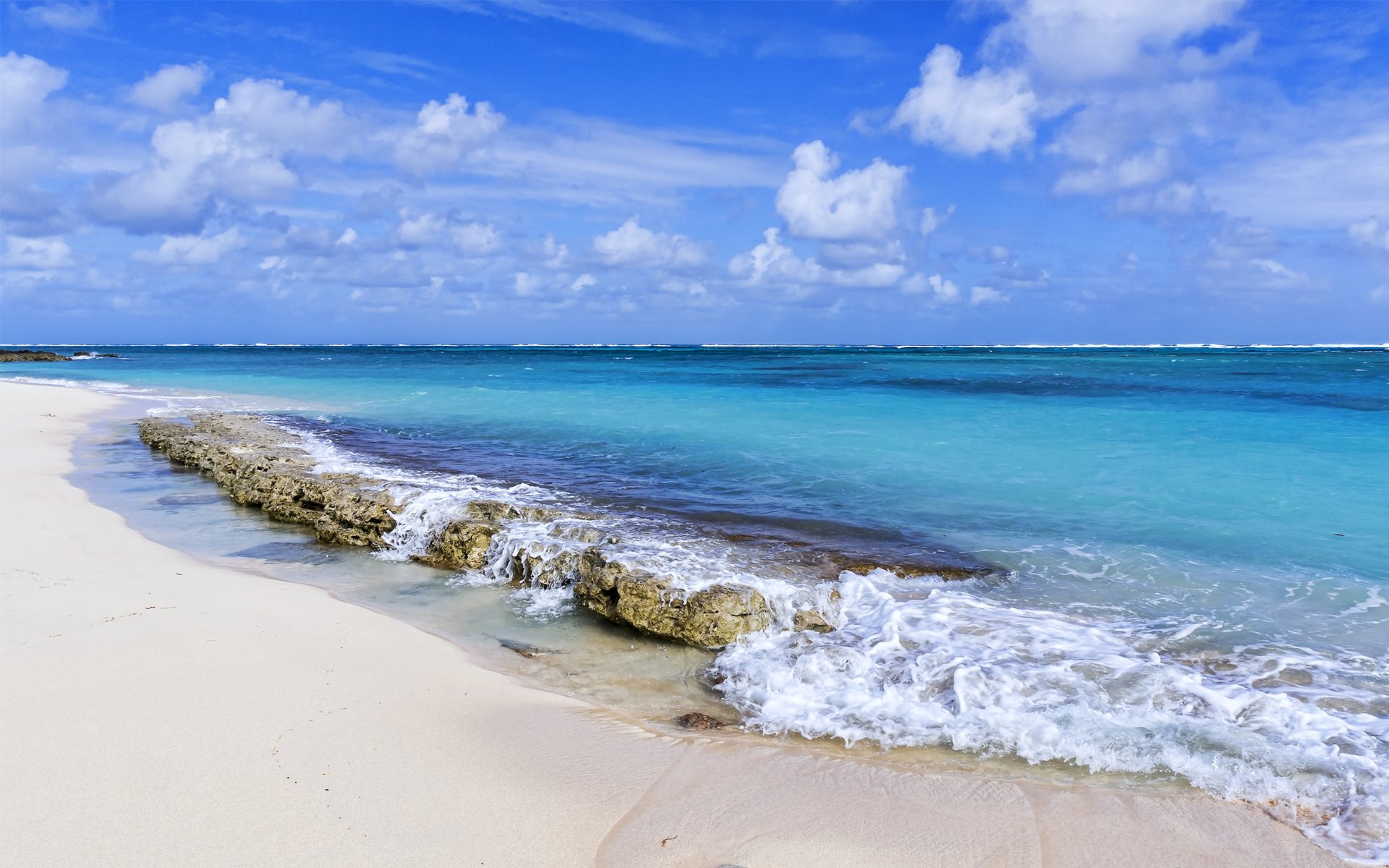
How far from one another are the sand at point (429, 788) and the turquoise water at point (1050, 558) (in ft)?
1.69

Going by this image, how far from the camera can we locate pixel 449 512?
8.09 m

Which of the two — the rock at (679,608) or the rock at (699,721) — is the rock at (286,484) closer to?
the rock at (679,608)

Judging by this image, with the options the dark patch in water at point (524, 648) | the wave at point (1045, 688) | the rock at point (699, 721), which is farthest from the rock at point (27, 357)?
the rock at point (699, 721)

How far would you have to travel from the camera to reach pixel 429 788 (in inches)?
135

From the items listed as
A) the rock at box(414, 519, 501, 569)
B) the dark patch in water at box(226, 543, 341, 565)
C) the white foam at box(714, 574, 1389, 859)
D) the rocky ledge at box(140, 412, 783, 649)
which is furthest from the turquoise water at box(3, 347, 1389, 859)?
the dark patch in water at box(226, 543, 341, 565)

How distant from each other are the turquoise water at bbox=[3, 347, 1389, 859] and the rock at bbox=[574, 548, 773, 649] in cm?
19

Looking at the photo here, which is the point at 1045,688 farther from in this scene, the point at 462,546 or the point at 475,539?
the point at 462,546

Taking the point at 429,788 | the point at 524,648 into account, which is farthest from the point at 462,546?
the point at 429,788

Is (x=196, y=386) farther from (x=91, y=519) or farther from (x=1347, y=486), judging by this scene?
(x=1347, y=486)

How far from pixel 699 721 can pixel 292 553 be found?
212 inches

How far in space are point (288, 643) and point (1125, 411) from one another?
23.4 meters

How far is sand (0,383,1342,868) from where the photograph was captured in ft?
9.91

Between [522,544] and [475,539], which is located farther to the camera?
[475,539]

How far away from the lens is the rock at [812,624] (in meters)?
5.58
